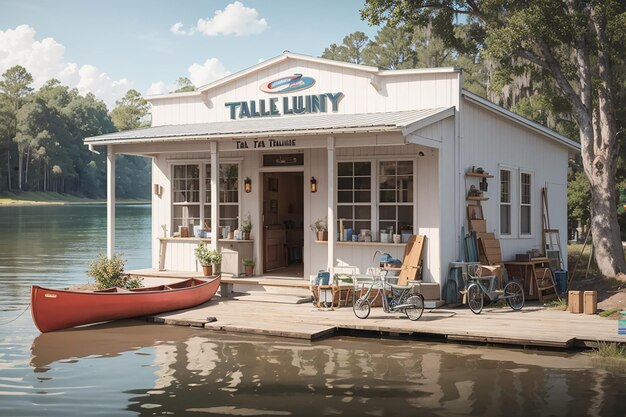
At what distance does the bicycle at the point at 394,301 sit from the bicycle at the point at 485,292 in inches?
42.3

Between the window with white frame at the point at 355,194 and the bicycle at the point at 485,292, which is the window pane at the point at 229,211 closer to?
the window with white frame at the point at 355,194

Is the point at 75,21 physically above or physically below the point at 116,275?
above

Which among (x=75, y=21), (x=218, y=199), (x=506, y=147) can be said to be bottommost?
(x=218, y=199)

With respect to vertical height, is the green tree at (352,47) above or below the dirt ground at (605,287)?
above

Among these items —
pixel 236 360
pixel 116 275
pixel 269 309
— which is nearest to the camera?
pixel 236 360

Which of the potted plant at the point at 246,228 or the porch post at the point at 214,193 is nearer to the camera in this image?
the porch post at the point at 214,193

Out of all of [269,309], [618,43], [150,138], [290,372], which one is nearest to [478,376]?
[290,372]

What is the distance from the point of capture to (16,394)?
807 cm

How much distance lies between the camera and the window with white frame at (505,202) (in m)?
15.7

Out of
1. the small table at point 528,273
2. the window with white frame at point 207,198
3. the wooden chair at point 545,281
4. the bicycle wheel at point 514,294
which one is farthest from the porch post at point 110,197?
the wooden chair at point 545,281

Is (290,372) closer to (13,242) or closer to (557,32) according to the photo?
(557,32)

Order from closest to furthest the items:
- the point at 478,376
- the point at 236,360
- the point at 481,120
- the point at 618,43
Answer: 1. the point at 478,376
2. the point at 236,360
3. the point at 481,120
4. the point at 618,43

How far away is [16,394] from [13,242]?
3028cm

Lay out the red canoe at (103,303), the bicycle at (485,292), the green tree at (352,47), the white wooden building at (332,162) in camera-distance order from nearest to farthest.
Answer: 1. the red canoe at (103,303)
2. the bicycle at (485,292)
3. the white wooden building at (332,162)
4. the green tree at (352,47)
